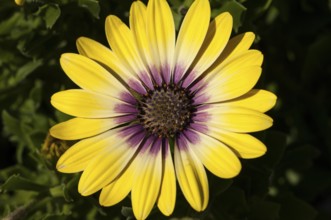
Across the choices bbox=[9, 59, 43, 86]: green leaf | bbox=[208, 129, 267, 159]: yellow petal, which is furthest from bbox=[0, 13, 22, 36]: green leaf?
bbox=[208, 129, 267, 159]: yellow petal

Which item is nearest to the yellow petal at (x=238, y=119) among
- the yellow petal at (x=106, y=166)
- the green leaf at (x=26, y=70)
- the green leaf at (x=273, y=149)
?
the yellow petal at (x=106, y=166)

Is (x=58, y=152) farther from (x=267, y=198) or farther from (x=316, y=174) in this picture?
(x=316, y=174)

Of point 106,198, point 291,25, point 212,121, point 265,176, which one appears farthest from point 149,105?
point 291,25

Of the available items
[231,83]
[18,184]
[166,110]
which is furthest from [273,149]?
[18,184]

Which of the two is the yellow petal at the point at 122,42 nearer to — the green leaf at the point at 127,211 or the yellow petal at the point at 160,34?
the yellow petal at the point at 160,34

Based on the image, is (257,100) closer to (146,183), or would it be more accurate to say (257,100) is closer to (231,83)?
(231,83)

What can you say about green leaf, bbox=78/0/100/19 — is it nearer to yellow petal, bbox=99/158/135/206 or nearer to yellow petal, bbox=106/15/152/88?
yellow petal, bbox=106/15/152/88

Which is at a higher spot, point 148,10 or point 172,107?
point 148,10
